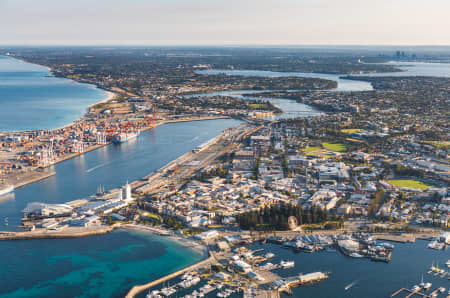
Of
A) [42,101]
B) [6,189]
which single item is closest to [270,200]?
[6,189]

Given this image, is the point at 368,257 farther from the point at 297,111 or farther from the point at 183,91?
the point at 183,91

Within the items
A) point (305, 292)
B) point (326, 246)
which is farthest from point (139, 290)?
point (326, 246)

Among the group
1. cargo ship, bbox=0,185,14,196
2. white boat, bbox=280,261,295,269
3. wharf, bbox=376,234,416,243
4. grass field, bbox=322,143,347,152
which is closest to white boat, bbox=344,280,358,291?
white boat, bbox=280,261,295,269

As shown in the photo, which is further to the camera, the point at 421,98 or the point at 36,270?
the point at 421,98

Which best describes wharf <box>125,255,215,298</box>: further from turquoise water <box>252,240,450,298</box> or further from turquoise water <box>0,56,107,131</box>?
turquoise water <box>0,56,107,131</box>

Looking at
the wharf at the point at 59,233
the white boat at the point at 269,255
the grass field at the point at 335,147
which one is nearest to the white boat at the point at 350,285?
the white boat at the point at 269,255

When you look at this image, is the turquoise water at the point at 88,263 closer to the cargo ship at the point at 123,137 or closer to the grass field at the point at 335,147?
the grass field at the point at 335,147
